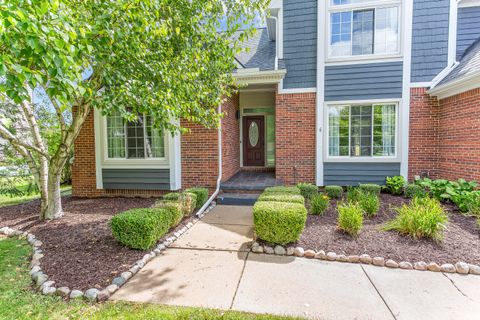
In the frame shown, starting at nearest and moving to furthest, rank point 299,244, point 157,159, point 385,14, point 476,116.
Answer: point 299,244 < point 476,116 < point 385,14 < point 157,159

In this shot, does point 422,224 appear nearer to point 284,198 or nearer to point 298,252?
point 298,252

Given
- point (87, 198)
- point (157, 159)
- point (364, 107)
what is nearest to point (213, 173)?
point (157, 159)

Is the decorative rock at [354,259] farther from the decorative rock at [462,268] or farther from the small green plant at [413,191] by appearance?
the small green plant at [413,191]

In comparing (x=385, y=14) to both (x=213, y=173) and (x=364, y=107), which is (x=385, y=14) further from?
(x=213, y=173)

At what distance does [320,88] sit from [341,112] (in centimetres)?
96

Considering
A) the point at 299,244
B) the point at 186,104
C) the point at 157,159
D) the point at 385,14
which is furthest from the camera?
the point at 157,159

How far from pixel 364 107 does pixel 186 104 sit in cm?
528

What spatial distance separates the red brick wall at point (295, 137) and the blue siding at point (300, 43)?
18.0 inches

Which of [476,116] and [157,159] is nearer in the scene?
[476,116]

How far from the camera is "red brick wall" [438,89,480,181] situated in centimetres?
563

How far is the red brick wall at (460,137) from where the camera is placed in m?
5.63

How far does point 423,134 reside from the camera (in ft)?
22.0

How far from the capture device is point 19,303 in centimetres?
262

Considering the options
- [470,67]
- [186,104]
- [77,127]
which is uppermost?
[470,67]
